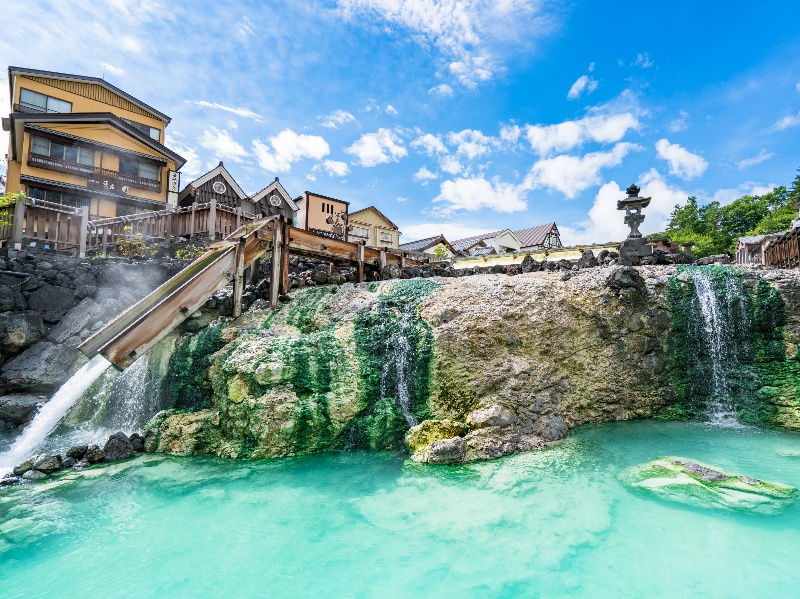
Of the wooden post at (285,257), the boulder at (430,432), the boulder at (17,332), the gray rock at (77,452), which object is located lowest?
the gray rock at (77,452)

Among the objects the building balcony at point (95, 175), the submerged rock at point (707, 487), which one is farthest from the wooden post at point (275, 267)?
the building balcony at point (95, 175)

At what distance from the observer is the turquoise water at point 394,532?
3.90 m

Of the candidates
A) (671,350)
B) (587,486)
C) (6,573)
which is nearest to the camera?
(6,573)

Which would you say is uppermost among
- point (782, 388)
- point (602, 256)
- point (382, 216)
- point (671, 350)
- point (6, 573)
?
point (382, 216)

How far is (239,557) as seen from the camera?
4.40 meters

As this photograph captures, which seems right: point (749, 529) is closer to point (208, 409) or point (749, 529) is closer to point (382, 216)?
point (208, 409)

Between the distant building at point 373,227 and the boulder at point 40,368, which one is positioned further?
the distant building at point 373,227

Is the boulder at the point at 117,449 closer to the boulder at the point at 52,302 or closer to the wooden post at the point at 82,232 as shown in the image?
the boulder at the point at 52,302

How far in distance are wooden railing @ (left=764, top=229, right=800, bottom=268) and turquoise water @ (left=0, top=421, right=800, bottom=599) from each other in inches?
279

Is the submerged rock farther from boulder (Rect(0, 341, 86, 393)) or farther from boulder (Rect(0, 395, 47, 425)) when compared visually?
boulder (Rect(0, 341, 86, 393))

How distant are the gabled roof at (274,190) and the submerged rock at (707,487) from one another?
94.9ft

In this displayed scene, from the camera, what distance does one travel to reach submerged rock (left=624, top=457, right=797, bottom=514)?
506cm

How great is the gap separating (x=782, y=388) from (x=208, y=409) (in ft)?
39.9

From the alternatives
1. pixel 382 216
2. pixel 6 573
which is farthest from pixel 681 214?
pixel 6 573
